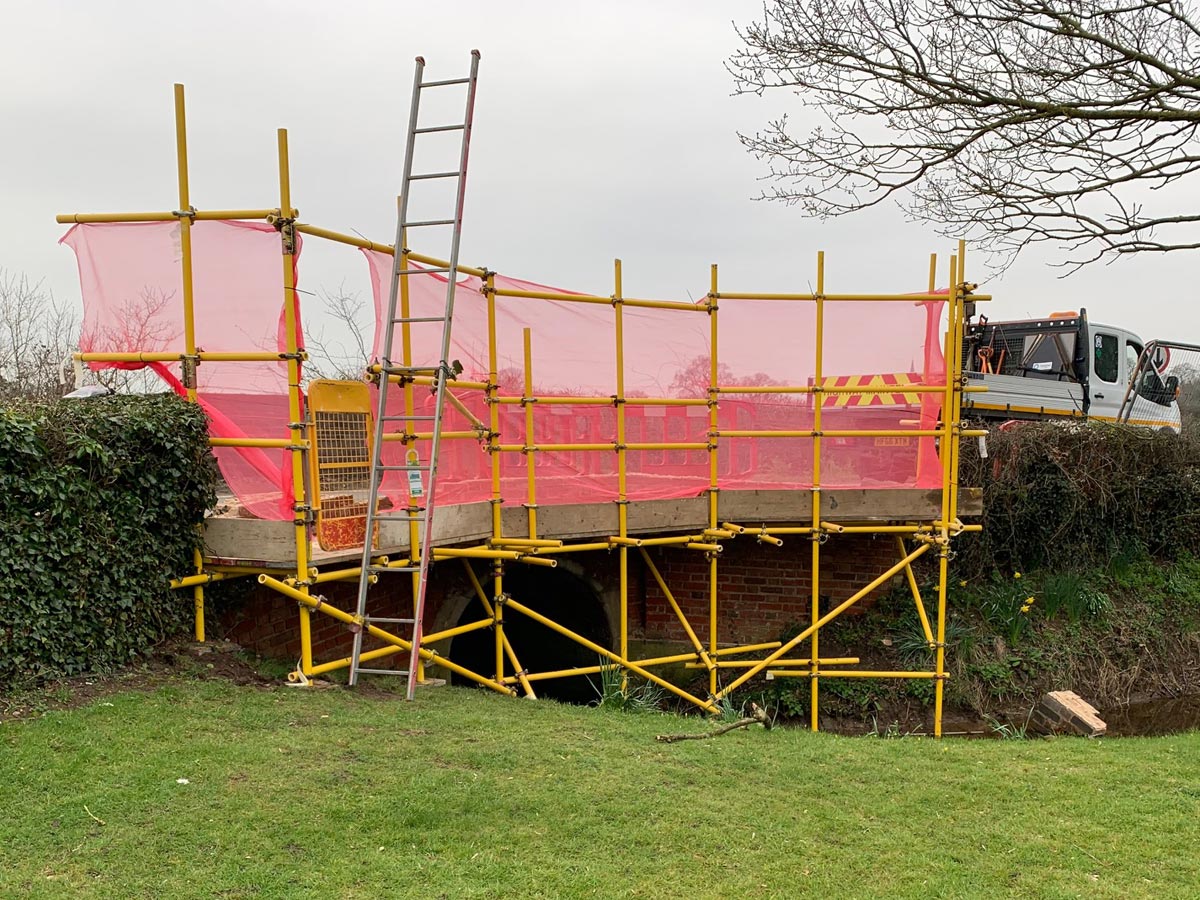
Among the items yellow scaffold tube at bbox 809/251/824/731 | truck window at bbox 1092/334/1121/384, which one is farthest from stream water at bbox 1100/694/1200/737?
truck window at bbox 1092/334/1121/384

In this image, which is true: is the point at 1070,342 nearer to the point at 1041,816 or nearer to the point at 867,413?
the point at 867,413

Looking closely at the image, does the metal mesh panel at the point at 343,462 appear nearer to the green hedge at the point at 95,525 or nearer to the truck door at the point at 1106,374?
the green hedge at the point at 95,525

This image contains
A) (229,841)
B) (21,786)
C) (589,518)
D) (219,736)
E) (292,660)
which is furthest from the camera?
(589,518)

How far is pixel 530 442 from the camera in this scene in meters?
6.69

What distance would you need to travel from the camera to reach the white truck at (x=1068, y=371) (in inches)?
513

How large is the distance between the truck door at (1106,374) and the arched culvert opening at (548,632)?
9106 mm

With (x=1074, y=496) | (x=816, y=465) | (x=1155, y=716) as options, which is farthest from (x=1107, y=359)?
(x=816, y=465)

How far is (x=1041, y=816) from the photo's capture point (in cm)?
438

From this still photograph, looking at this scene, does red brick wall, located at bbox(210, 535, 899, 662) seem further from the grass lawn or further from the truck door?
the truck door

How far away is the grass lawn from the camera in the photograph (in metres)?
3.32

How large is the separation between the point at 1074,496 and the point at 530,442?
7537mm

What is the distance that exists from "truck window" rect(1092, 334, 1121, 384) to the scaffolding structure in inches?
286

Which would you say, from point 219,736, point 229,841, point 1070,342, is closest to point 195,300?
point 219,736

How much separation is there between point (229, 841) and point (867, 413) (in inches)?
226
